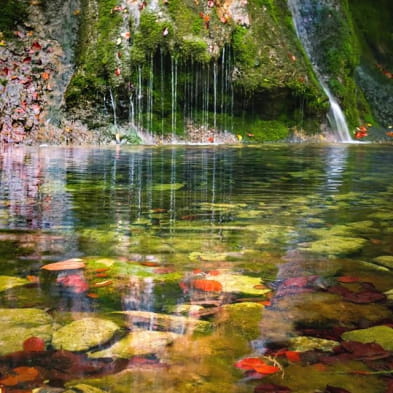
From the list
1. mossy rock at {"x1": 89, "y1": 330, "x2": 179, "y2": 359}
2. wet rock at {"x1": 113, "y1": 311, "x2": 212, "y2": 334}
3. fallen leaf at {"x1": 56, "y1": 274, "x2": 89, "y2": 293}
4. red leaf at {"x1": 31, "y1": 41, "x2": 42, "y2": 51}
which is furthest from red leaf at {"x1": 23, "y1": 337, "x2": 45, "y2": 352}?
red leaf at {"x1": 31, "y1": 41, "x2": 42, "y2": 51}

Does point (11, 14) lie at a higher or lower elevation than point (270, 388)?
higher

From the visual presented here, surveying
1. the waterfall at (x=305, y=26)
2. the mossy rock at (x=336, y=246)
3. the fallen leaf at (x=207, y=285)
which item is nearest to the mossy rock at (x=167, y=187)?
the mossy rock at (x=336, y=246)

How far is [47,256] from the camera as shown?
2049mm

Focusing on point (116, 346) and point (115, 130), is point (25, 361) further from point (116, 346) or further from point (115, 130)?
point (115, 130)

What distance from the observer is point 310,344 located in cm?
129

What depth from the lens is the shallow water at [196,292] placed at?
1.14m

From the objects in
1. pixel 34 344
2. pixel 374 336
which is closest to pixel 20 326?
pixel 34 344

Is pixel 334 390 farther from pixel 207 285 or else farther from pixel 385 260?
pixel 385 260

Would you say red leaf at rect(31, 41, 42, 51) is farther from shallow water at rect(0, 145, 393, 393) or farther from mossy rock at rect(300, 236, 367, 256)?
mossy rock at rect(300, 236, 367, 256)

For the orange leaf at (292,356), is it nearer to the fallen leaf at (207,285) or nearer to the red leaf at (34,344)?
the fallen leaf at (207,285)

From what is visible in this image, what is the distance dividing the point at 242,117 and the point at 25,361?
11.0m

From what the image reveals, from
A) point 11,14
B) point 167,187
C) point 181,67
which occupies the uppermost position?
point 11,14

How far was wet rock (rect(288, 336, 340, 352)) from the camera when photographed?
4.13 ft

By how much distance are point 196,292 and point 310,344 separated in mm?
483
